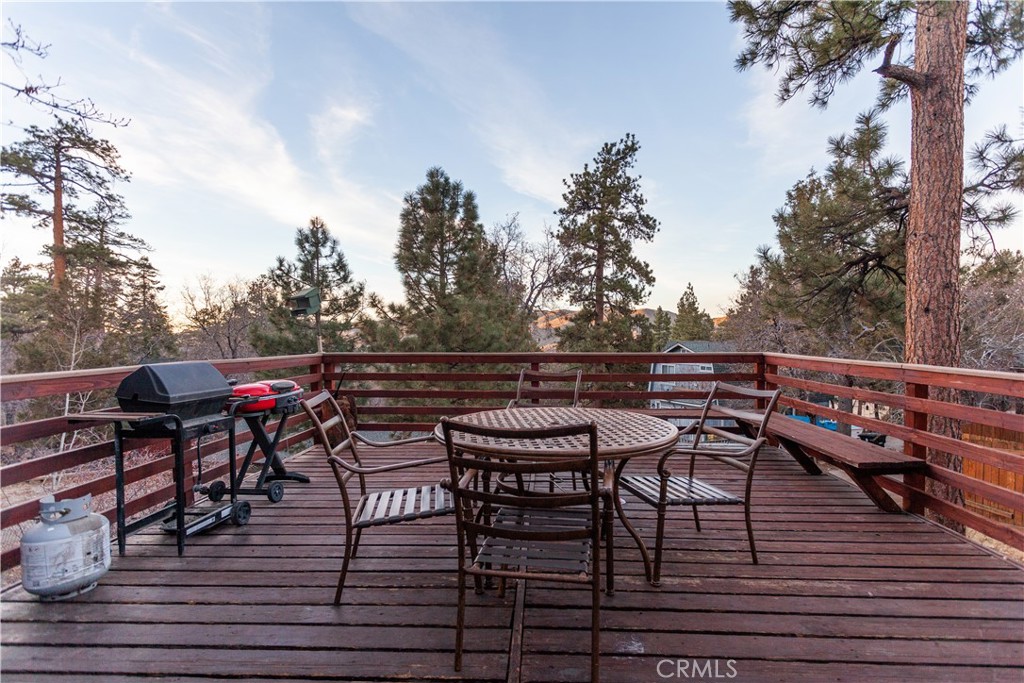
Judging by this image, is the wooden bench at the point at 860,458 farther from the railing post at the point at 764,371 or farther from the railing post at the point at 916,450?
the railing post at the point at 764,371

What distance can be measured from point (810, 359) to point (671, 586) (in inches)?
101

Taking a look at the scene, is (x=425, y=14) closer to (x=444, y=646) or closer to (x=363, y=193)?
(x=363, y=193)

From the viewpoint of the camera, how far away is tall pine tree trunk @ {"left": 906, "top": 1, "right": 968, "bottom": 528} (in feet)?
11.6

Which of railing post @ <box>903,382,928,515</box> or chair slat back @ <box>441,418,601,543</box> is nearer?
chair slat back @ <box>441,418,601,543</box>

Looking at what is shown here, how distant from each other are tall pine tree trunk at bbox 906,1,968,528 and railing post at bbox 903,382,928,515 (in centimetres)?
125

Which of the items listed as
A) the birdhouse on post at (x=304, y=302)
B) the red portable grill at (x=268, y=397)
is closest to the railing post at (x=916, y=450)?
the red portable grill at (x=268, y=397)

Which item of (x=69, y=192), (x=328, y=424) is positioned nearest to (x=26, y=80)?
(x=328, y=424)

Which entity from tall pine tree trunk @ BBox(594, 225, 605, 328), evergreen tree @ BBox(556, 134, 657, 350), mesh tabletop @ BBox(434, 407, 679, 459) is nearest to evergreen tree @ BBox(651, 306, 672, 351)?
evergreen tree @ BBox(556, 134, 657, 350)

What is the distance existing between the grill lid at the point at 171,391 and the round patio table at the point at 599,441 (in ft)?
3.98

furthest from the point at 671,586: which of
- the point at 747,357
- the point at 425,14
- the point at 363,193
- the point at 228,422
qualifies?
the point at 363,193

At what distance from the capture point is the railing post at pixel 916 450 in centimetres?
259

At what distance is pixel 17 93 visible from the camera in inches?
121

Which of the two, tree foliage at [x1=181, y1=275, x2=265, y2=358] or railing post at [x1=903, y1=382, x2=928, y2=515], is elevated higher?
tree foliage at [x1=181, y1=275, x2=265, y2=358]

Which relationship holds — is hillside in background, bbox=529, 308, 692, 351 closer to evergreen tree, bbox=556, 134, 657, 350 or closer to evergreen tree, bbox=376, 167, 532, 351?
evergreen tree, bbox=556, 134, 657, 350
